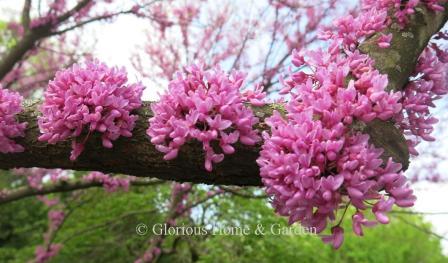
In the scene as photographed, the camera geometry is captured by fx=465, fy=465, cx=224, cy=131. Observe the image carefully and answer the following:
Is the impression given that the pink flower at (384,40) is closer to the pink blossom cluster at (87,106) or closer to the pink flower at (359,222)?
the pink flower at (359,222)

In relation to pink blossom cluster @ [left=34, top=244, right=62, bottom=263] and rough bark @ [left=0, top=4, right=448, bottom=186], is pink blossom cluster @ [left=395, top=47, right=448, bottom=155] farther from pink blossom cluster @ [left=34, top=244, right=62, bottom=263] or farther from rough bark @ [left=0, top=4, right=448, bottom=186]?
pink blossom cluster @ [left=34, top=244, right=62, bottom=263]

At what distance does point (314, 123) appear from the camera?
1.58 m

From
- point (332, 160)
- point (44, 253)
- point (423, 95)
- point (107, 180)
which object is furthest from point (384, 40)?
point (44, 253)

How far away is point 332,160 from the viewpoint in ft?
5.08

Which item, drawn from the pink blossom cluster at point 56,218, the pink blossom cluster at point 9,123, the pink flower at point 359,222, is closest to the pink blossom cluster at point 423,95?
the pink flower at point 359,222

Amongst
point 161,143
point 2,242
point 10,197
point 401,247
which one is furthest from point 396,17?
point 401,247

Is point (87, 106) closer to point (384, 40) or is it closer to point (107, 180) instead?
point (384, 40)

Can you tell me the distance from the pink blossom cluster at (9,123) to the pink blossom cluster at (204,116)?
0.74 metres

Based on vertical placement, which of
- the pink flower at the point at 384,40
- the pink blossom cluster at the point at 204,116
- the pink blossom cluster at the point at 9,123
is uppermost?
the pink flower at the point at 384,40

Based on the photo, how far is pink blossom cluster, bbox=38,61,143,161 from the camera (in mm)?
1880

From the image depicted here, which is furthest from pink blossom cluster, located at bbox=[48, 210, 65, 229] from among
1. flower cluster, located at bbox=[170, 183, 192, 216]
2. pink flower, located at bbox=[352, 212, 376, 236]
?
pink flower, located at bbox=[352, 212, 376, 236]

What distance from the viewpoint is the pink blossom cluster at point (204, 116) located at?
1.70 meters

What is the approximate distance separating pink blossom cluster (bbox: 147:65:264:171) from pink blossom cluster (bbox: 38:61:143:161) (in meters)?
0.20

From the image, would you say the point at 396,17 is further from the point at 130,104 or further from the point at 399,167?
the point at 130,104
